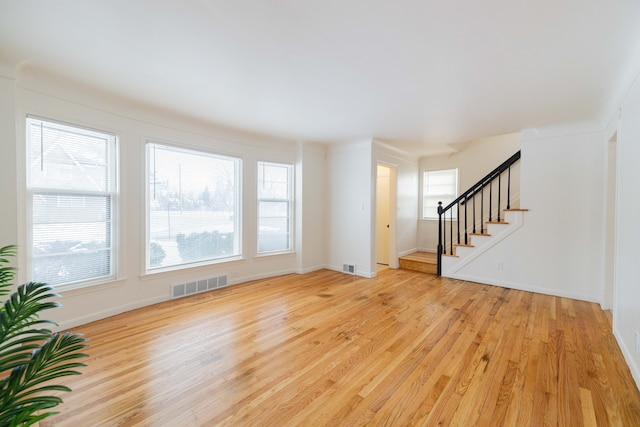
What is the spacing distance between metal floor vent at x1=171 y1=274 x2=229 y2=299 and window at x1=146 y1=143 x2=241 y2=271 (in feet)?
0.98

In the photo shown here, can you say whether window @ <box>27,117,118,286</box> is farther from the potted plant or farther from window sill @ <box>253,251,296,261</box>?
window sill @ <box>253,251,296,261</box>

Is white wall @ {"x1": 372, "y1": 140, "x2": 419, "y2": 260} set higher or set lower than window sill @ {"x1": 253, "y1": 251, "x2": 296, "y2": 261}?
higher

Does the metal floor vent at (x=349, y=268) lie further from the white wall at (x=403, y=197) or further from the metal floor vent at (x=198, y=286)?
the metal floor vent at (x=198, y=286)

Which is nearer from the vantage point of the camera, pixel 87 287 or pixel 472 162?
pixel 87 287

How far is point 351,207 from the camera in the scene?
525 cm

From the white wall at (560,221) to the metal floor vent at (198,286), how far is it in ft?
14.6

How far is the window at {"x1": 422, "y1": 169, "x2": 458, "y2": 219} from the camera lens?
6281mm

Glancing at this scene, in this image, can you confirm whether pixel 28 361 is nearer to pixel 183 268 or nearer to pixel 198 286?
pixel 183 268

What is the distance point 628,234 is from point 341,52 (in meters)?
2.82

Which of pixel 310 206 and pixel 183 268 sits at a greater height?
pixel 310 206

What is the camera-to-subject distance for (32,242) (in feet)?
8.84

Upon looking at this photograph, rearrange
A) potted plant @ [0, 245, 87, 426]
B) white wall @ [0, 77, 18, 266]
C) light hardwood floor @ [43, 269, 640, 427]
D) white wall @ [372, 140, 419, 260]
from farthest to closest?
1. white wall @ [372, 140, 419, 260]
2. white wall @ [0, 77, 18, 266]
3. light hardwood floor @ [43, 269, 640, 427]
4. potted plant @ [0, 245, 87, 426]

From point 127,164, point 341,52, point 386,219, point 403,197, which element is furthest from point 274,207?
point 341,52

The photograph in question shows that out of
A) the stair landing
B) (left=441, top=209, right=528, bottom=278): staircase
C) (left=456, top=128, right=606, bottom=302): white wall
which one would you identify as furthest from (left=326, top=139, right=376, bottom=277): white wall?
(left=456, top=128, right=606, bottom=302): white wall
